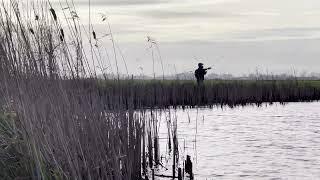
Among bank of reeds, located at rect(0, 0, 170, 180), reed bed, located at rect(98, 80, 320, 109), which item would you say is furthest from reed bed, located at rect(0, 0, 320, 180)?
reed bed, located at rect(98, 80, 320, 109)

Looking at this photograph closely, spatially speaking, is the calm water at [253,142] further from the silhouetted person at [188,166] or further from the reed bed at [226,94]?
the reed bed at [226,94]

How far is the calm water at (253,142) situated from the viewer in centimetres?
1179

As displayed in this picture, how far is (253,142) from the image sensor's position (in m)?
16.5

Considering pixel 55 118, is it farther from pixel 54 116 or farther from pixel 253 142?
pixel 253 142

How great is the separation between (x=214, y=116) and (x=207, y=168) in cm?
A: 1167

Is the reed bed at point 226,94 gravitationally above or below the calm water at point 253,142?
above

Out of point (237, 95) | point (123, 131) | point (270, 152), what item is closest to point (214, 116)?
point (237, 95)

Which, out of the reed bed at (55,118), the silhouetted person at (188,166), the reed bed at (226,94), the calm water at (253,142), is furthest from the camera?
the reed bed at (226,94)

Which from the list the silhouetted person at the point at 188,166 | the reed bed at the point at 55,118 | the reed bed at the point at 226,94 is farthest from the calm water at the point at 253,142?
the reed bed at the point at 55,118

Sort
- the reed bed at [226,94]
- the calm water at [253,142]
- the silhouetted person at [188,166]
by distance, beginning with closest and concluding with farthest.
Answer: the silhouetted person at [188,166] → the calm water at [253,142] → the reed bed at [226,94]

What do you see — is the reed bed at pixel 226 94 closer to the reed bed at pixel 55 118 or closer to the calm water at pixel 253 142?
the calm water at pixel 253 142

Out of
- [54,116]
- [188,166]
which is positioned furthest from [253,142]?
[54,116]

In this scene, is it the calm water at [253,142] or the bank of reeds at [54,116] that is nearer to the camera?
the bank of reeds at [54,116]

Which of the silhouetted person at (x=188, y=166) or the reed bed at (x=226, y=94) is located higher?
the reed bed at (x=226, y=94)
